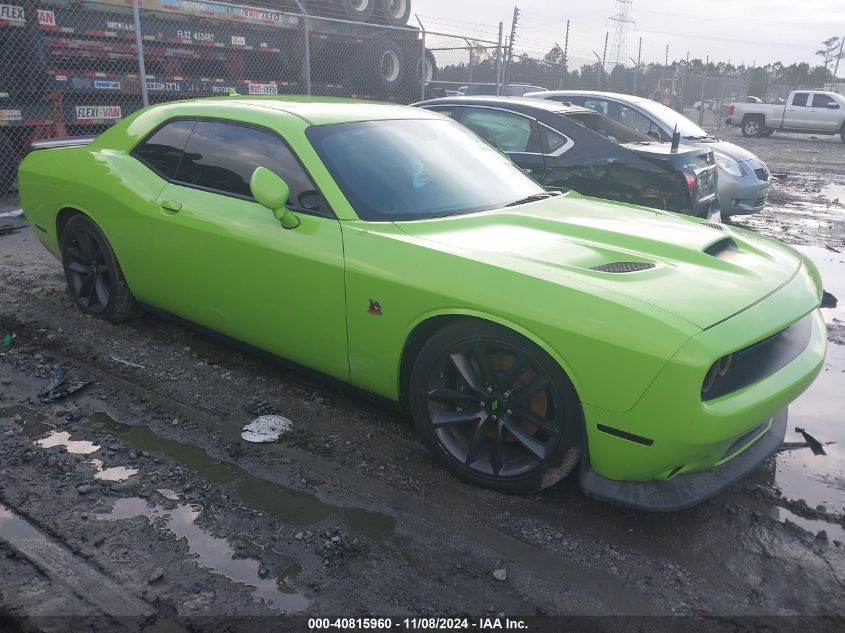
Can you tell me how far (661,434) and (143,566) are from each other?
1902mm

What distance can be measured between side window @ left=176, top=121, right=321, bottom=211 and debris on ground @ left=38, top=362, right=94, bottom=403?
1.28m

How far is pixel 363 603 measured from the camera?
93.6 inches

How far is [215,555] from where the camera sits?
8.54 feet

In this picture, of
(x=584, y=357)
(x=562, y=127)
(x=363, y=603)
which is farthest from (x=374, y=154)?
(x=562, y=127)

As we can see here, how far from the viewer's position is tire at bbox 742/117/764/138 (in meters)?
24.7

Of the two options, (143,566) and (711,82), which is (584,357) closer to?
(143,566)

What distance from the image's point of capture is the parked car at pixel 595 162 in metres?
6.71

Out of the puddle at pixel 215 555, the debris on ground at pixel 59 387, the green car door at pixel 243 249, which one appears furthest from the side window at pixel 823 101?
the puddle at pixel 215 555

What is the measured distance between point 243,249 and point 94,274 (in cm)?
171

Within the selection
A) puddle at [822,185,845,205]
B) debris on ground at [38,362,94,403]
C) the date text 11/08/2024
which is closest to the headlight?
puddle at [822,185,845,205]

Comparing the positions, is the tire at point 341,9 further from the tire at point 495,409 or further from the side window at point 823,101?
the side window at point 823,101

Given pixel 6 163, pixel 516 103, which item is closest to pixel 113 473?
pixel 516 103

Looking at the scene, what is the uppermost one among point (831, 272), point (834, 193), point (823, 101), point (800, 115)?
point (823, 101)

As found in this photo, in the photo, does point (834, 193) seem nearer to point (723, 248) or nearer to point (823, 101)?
point (723, 248)
